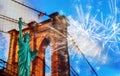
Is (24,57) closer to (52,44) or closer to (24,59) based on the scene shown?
(24,59)

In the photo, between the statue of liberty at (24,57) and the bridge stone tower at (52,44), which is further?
the bridge stone tower at (52,44)

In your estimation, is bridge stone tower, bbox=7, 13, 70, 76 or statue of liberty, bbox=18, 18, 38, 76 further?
bridge stone tower, bbox=7, 13, 70, 76

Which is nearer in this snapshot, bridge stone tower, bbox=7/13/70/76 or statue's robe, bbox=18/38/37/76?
statue's robe, bbox=18/38/37/76

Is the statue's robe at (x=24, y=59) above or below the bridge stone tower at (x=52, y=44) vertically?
below

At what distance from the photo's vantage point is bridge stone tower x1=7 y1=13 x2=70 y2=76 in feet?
83.3

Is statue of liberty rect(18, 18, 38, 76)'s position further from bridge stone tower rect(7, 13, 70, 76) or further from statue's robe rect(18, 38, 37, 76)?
bridge stone tower rect(7, 13, 70, 76)

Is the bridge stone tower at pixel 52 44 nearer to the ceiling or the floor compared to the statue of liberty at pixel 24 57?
nearer to the ceiling

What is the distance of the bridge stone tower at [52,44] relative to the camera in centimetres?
2539

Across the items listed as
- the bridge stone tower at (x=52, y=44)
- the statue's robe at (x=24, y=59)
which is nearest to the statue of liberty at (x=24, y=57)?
the statue's robe at (x=24, y=59)

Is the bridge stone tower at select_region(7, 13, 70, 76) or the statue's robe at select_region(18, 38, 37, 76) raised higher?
the bridge stone tower at select_region(7, 13, 70, 76)

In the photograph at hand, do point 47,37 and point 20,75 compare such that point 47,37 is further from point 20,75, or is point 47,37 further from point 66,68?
point 20,75

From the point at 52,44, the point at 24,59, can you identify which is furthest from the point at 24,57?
the point at 52,44

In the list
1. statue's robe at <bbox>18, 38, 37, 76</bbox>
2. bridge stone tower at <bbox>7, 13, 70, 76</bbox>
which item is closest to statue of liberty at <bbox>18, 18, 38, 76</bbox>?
statue's robe at <bbox>18, 38, 37, 76</bbox>

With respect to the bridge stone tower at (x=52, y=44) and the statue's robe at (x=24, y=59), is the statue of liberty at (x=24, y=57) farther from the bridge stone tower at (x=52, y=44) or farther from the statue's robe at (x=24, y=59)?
the bridge stone tower at (x=52, y=44)
